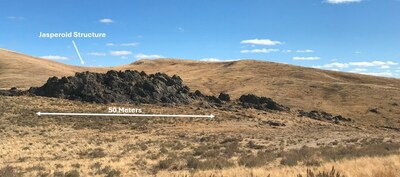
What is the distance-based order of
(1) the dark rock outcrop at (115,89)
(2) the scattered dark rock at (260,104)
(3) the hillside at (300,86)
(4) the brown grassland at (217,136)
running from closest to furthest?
(4) the brown grassland at (217,136), (1) the dark rock outcrop at (115,89), (2) the scattered dark rock at (260,104), (3) the hillside at (300,86)

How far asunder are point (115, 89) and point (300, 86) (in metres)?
46.4

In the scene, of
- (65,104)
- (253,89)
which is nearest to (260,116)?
(65,104)

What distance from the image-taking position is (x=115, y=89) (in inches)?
2534

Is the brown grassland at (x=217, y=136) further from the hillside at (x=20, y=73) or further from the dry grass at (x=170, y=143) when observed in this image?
the hillside at (x=20, y=73)

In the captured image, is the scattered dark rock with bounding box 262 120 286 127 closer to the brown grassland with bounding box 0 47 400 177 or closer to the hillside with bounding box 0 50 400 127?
the brown grassland with bounding box 0 47 400 177

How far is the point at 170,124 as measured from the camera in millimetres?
50094

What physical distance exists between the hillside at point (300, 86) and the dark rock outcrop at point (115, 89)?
23.0 meters

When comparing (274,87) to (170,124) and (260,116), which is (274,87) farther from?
(170,124)

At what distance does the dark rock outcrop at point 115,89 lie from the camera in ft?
203

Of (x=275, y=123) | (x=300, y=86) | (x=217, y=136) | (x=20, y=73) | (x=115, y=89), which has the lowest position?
(x=217, y=136)

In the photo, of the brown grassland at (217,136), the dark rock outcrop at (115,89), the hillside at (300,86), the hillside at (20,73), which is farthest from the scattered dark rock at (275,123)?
the hillside at (20,73)

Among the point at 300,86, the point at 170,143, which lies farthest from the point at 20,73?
the point at 170,143

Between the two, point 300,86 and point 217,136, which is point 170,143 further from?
point 300,86

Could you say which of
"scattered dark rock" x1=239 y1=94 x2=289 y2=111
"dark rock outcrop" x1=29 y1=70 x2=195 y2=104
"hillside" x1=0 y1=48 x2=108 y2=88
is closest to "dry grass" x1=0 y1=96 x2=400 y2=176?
"dark rock outcrop" x1=29 y1=70 x2=195 y2=104
